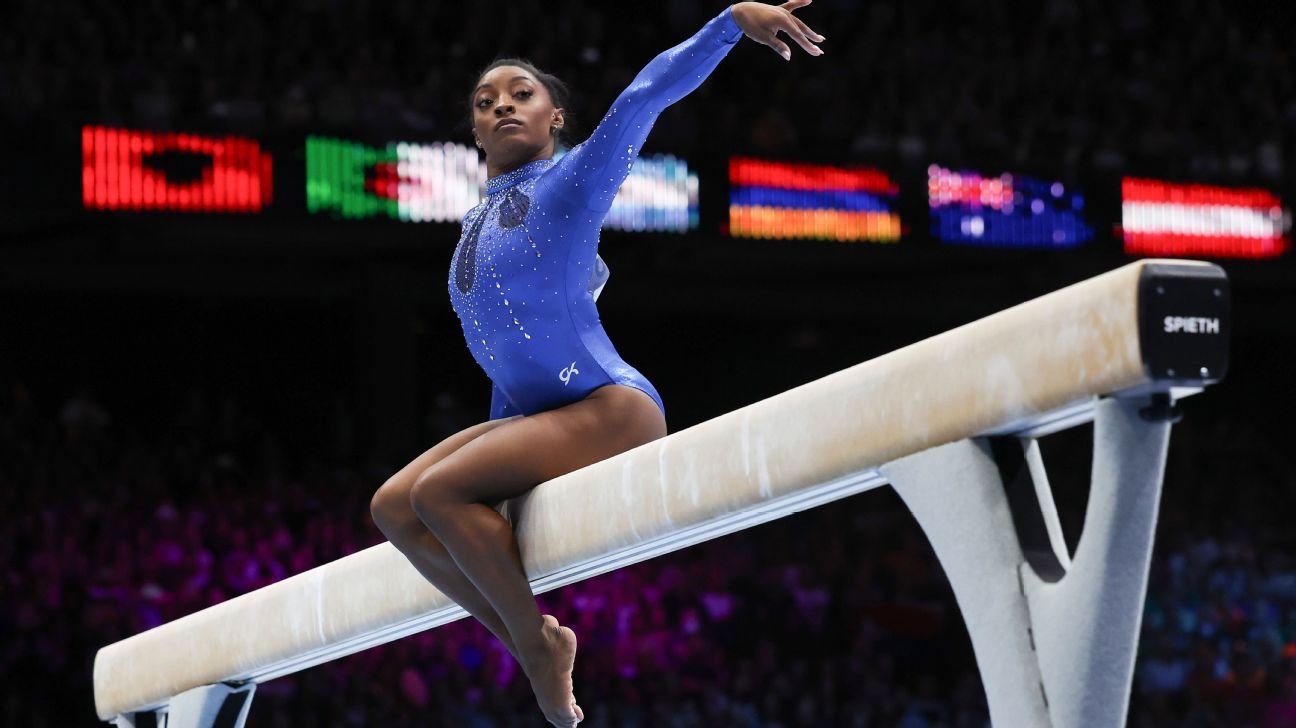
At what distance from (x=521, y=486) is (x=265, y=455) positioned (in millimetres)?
9418

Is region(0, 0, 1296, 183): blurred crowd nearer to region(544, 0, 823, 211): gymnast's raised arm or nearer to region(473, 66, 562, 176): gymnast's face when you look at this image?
region(473, 66, 562, 176): gymnast's face

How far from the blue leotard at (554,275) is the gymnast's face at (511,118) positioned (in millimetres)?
88

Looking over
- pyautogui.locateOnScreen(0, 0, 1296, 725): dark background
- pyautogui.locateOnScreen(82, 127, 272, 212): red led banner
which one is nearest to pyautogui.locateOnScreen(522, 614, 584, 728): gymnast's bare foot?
pyautogui.locateOnScreen(0, 0, 1296, 725): dark background

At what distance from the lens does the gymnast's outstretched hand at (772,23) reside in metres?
2.91

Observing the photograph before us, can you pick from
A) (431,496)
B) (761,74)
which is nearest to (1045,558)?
(431,496)

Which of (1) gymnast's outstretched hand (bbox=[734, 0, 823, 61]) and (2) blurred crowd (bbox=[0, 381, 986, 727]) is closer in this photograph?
(1) gymnast's outstretched hand (bbox=[734, 0, 823, 61])

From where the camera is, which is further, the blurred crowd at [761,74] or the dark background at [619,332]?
the blurred crowd at [761,74]

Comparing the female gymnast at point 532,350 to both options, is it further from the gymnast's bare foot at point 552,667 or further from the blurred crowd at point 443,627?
the blurred crowd at point 443,627

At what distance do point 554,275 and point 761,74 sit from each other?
37.8 feet

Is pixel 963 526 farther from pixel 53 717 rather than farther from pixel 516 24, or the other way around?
pixel 516 24

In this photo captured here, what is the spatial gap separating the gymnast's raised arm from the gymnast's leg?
1.46ft

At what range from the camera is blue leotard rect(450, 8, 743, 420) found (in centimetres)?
319

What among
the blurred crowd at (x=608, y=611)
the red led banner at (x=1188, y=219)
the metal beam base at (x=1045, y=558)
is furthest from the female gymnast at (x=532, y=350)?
the red led banner at (x=1188, y=219)

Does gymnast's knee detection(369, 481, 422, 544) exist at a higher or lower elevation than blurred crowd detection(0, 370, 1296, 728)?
higher
